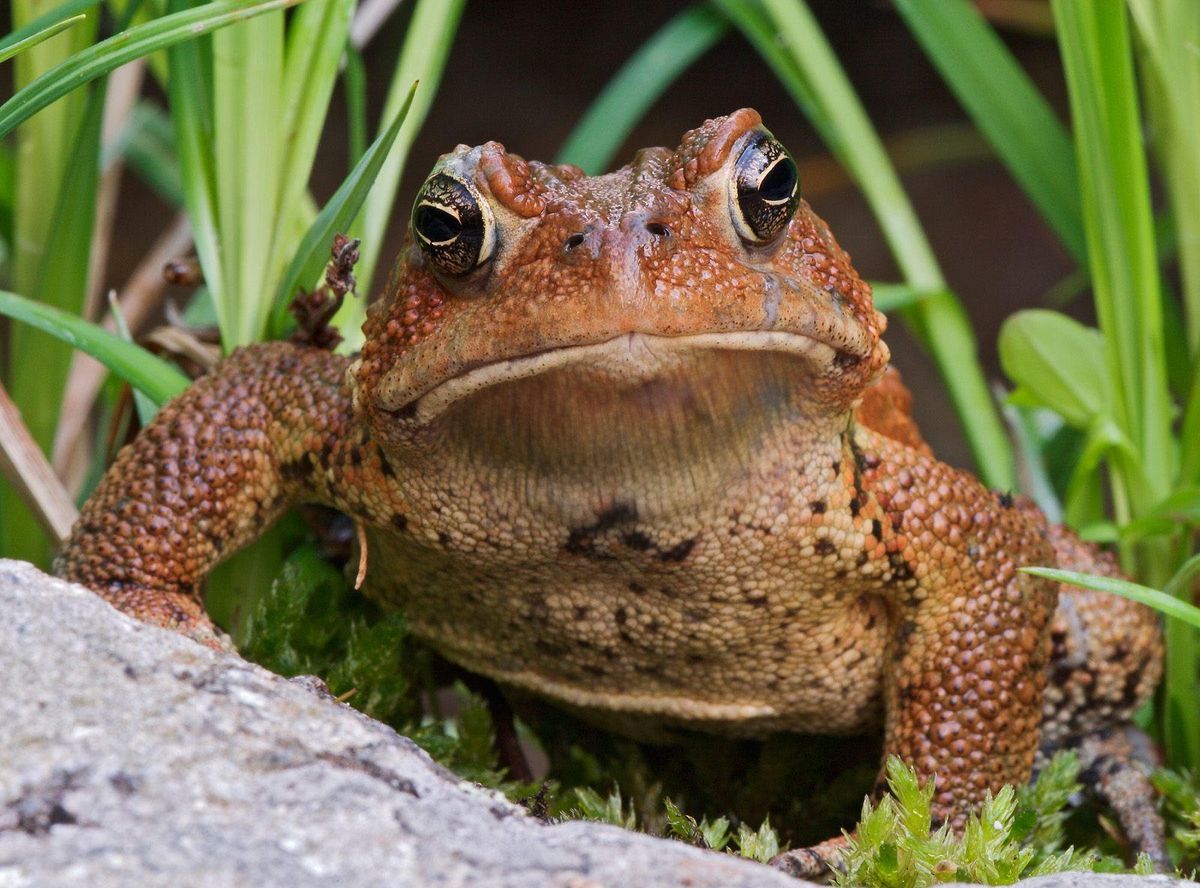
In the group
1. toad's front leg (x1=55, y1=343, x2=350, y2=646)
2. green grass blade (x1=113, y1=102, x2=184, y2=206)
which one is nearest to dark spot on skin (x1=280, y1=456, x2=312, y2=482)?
toad's front leg (x1=55, y1=343, x2=350, y2=646)

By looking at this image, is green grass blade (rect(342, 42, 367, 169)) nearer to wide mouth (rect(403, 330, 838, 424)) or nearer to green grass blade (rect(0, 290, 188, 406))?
green grass blade (rect(0, 290, 188, 406))

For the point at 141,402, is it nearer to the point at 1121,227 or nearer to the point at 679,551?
the point at 679,551

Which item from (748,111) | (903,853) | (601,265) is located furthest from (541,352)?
(903,853)

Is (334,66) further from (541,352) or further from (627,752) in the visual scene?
(627,752)

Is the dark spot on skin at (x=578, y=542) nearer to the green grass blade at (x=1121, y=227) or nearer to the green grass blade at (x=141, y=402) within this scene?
the green grass blade at (x=141, y=402)

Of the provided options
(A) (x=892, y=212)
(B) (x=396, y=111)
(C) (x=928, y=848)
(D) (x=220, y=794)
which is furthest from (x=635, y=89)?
(D) (x=220, y=794)

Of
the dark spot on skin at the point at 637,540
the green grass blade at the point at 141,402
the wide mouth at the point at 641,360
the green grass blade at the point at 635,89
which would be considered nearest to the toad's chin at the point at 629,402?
the wide mouth at the point at 641,360
